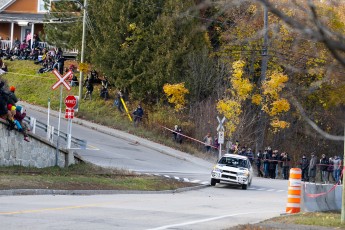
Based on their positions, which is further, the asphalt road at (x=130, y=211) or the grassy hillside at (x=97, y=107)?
the grassy hillside at (x=97, y=107)

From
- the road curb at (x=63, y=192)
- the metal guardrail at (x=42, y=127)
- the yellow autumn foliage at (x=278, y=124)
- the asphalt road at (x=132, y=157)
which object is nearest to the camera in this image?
the road curb at (x=63, y=192)

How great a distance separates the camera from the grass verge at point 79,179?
25.3m

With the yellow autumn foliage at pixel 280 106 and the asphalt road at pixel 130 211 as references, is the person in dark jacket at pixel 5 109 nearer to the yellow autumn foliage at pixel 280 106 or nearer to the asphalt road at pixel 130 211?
the asphalt road at pixel 130 211

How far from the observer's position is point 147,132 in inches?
2183

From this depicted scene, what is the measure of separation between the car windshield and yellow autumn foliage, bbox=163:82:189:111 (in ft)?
60.7

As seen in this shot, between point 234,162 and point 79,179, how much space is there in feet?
36.2

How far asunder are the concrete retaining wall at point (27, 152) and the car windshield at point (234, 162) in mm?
7666

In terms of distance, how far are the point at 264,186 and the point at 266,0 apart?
33517 millimetres

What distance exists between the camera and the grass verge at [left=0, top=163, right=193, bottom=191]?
25.3 metres

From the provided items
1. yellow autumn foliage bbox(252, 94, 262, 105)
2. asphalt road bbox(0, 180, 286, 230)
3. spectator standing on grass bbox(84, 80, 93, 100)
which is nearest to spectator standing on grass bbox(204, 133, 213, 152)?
yellow autumn foliage bbox(252, 94, 262, 105)

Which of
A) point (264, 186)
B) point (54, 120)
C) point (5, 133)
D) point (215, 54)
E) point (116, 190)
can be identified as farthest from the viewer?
point (215, 54)

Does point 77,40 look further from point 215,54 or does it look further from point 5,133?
point 5,133

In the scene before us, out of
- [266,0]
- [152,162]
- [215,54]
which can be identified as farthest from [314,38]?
[215,54]

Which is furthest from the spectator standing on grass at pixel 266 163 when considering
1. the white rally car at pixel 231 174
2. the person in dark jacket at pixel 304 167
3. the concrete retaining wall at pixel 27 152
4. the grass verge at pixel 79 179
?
the concrete retaining wall at pixel 27 152
